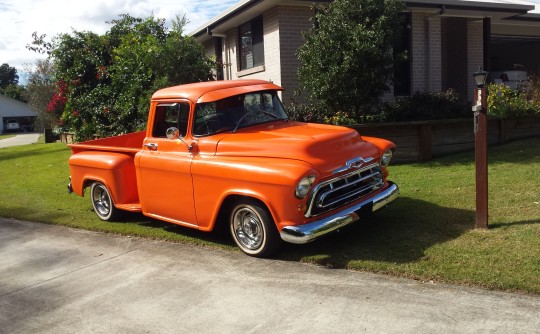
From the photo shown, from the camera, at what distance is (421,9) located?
13.4 metres

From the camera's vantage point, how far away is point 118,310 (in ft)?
14.1

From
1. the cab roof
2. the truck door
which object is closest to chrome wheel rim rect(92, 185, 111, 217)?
the truck door

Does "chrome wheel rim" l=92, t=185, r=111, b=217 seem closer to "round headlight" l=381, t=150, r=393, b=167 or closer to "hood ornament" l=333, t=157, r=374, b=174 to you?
"hood ornament" l=333, t=157, r=374, b=174

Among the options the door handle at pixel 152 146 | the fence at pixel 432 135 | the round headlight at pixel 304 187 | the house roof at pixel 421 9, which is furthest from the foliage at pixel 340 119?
the round headlight at pixel 304 187

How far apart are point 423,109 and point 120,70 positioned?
8296mm

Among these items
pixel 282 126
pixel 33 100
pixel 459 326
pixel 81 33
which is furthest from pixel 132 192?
pixel 33 100

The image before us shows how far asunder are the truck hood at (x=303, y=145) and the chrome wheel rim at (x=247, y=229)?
2.11 ft

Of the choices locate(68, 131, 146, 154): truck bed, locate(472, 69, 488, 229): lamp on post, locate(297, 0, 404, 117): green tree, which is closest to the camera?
locate(472, 69, 488, 229): lamp on post

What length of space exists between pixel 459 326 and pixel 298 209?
1.84 metres

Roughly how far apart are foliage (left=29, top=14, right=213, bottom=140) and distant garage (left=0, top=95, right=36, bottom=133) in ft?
196

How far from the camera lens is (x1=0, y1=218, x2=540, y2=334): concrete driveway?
373cm

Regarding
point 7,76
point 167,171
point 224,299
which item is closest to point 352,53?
point 167,171

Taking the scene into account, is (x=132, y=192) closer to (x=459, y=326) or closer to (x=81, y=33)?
(x=459, y=326)

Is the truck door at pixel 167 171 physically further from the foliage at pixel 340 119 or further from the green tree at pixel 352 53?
the foliage at pixel 340 119
